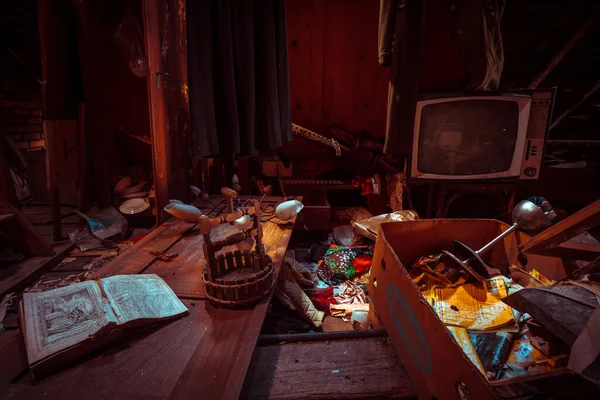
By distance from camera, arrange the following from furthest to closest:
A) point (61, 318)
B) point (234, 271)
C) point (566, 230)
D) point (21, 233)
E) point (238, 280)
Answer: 1. point (21, 233)
2. point (566, 230)
3. point (234, 271)
4. point (238, 280)
5. point (61, 318)

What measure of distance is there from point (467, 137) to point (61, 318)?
115 inches

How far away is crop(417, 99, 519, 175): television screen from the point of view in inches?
102

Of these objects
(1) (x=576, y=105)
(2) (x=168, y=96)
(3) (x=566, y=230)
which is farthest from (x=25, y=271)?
(1) (x=576, y=105)

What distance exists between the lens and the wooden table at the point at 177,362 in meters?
0.89

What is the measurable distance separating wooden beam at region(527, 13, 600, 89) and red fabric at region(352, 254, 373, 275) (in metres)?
3.22

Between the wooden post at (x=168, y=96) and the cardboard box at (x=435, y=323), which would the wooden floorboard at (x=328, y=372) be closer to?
the cardboard box at (x=435, y=323)

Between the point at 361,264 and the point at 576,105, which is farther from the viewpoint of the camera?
the point at 576,105

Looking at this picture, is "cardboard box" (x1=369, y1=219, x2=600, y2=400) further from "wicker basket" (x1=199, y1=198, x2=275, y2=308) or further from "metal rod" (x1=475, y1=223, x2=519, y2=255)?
"wicker basket" (x1=199, y1=198, x2=275, y2=308)

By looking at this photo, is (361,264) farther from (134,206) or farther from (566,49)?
(566,49)

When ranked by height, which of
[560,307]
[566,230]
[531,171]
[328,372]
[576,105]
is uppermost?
[576,105]

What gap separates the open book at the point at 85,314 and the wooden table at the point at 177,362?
5cm

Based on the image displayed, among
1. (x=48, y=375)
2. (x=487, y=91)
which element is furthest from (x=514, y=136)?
(x=48, y=375)

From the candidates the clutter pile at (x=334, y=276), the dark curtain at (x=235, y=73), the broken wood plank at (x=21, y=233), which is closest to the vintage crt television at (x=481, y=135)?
→ the clutter pile at (x=334, y=276)

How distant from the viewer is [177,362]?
101 centimetres
